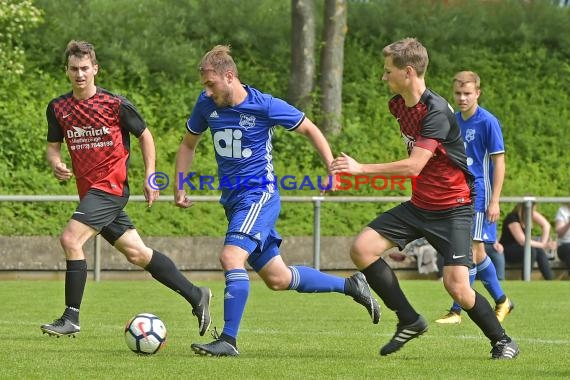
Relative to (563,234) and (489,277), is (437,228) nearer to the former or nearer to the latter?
(489,277)

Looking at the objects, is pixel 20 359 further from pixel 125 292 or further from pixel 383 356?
pixel 125 292

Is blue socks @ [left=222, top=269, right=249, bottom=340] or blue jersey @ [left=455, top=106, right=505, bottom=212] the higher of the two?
blue jersey @ [left=455, top=106, right=505, bottom=212]

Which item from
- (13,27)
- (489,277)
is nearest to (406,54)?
(489,277)

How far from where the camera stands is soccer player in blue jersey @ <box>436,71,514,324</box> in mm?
10664

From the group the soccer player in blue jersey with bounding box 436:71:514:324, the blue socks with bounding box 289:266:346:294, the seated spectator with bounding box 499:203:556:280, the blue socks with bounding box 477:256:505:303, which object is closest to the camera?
the blue socks with bounding box 289:266:346:294

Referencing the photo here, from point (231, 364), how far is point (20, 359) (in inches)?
49.7

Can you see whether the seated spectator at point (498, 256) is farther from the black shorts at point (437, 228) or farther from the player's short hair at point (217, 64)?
the player's short hair at point (217, 64)

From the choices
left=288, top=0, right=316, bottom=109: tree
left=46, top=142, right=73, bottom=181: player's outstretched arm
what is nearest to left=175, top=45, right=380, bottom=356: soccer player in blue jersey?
left=46, top=142, right=73, bottom=181: player's outstretched arm

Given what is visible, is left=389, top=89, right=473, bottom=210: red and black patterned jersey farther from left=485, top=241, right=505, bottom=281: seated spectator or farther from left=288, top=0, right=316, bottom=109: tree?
left=288, top=0, right=316, bottom=109: tree

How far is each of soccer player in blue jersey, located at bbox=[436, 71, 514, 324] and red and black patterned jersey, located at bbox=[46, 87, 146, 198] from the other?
2.85m

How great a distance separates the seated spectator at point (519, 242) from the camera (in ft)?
59.4

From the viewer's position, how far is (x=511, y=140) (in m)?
22.8

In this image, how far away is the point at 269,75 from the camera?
22641 mm

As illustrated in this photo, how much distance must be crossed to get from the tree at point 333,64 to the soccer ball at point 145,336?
533 inches
